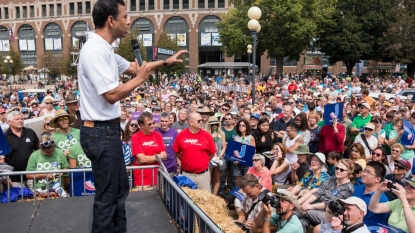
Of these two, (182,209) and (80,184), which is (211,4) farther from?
(182,209)

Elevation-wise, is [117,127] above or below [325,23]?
below

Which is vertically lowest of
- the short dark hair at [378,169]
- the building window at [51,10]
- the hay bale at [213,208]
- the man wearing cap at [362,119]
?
the hay bale at [213,208]

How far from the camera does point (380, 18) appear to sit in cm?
4391

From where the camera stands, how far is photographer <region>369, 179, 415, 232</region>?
426cm

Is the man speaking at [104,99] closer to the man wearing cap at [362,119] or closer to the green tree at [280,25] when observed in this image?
the man wearing cap at [362,119]

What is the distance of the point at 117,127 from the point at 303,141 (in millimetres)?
5655

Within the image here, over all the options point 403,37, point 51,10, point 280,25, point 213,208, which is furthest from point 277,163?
point 51,10

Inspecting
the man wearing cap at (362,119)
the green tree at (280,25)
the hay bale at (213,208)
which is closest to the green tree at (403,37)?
the green tree at (280,25)

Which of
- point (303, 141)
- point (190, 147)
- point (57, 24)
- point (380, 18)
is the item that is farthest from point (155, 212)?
point (57, 24)

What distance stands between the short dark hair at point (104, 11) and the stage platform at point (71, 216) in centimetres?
195

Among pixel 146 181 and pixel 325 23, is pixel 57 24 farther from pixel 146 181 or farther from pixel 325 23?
pixel 146 181

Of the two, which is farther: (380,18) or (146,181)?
(380,18)

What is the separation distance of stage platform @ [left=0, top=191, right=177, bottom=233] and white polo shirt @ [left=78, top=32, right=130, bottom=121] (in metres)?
1.32

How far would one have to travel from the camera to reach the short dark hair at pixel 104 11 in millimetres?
2713
